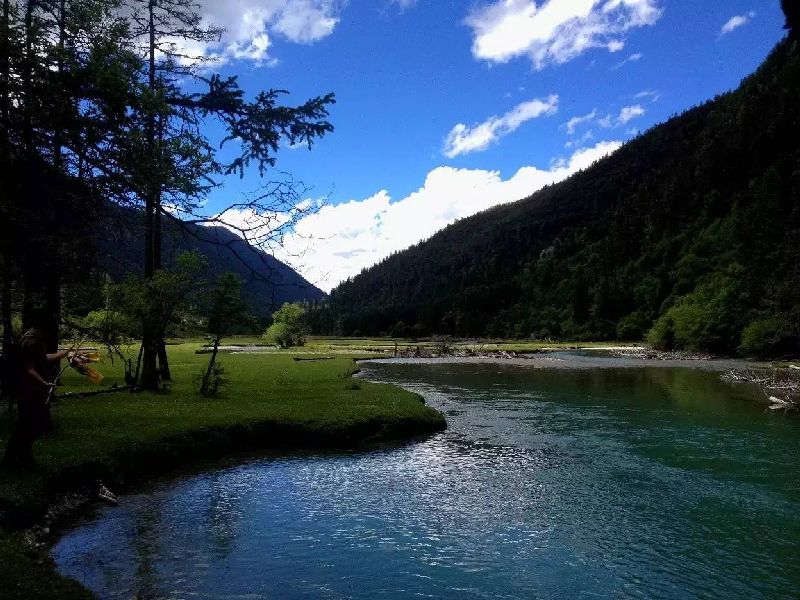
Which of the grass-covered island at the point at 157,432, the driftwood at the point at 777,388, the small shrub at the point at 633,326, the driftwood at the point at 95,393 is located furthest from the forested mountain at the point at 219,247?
the small shrub at the point at 633,326

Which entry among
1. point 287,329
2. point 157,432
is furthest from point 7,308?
point 287,329

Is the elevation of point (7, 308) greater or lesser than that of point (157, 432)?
greater

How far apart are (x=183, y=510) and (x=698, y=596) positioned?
551 inches

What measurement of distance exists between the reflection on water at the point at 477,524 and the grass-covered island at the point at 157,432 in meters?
1.55

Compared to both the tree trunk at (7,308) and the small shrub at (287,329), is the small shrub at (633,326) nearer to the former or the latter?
the small shrub at (287,329)

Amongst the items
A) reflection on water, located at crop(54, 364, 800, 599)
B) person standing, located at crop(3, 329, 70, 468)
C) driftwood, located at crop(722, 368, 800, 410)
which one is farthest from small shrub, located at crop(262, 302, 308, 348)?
person standing, located at crop(3, 329, 70, 468)

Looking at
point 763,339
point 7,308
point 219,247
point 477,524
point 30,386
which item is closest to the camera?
point 219,247

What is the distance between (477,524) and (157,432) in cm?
1419

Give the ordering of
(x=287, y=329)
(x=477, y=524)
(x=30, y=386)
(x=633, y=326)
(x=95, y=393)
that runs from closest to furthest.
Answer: (x=30, y=386), (x=477, y=524), (x=95, y=393), (x=287, y=329), (x=633, y=326)

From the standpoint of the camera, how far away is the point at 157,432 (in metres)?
23.3

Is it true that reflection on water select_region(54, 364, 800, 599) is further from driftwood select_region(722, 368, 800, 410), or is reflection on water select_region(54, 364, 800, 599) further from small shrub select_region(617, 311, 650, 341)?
small shrub select_region(617, 311, 650, 341)

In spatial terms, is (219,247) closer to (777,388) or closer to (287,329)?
(777,388)

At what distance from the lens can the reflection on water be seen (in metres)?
12.6

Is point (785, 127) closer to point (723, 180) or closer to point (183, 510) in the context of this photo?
point (723, 180)
